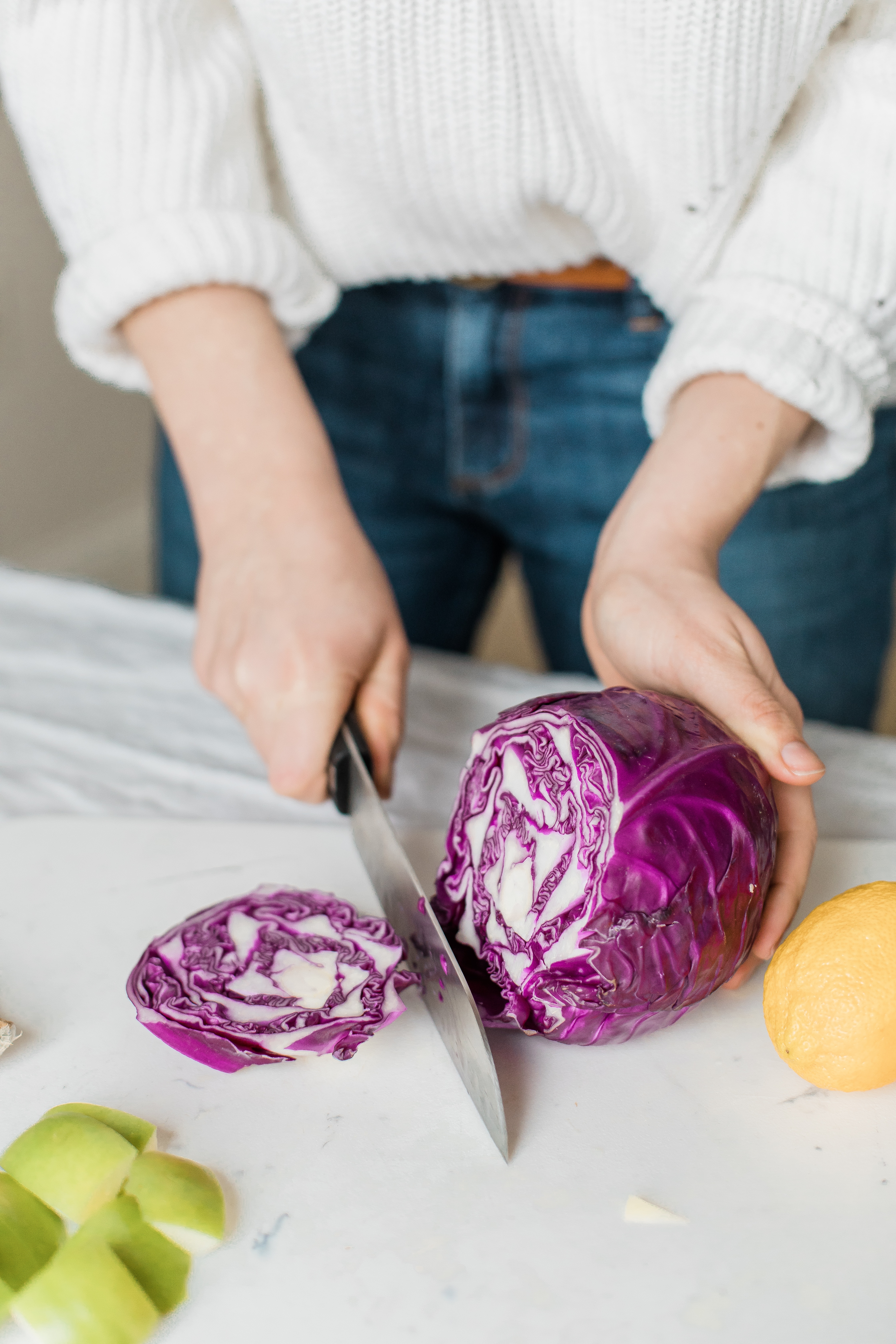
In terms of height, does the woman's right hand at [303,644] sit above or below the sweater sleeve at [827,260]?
below

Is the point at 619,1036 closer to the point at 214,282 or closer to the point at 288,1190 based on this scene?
the point at 288,1190

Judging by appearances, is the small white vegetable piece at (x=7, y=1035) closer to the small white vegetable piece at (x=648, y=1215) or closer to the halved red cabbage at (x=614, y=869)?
the halved red cabbage at (x=614, y=869)

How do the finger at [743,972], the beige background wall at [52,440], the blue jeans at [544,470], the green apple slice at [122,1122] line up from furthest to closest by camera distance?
1. the beige background wall at [52,440]
2. the blue jeans at [544,470]
3. the finger at [743,972]
4. the green apple slice at [122,1122]

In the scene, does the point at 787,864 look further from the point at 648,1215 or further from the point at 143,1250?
the point at 143,1250

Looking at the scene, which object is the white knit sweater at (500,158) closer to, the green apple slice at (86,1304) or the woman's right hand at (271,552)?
the woman's right hand at (271,552)

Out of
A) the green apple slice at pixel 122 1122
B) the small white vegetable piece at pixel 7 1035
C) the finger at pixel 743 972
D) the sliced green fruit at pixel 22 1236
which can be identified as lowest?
the small white vegetable piece at pixel 7 1035

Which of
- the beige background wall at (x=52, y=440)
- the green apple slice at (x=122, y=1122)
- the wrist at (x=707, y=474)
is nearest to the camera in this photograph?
the green apple slice at (x=122, y=1122)

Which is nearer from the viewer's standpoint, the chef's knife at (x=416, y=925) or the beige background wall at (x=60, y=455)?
the chef's knife at (x=416, y=925)

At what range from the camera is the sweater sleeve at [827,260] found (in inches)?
34.7

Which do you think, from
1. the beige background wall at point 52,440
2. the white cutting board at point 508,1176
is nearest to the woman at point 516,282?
the white cutting board at point 508,1176

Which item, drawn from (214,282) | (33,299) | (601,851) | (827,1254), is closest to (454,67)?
(214,282)

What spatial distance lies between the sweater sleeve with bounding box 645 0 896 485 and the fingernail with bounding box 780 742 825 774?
299 mm

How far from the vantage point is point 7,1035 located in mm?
761

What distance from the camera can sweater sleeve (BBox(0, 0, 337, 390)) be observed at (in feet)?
3.28
